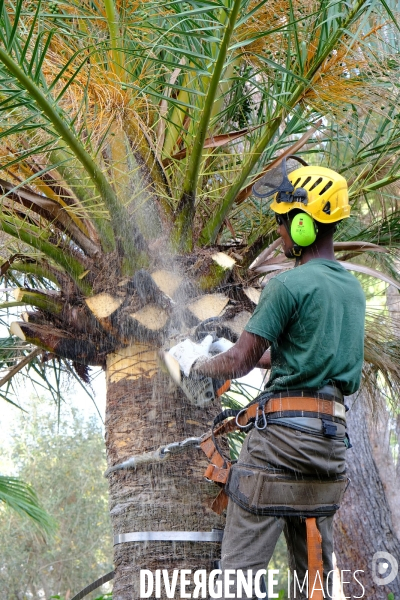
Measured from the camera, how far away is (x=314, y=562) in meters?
2.58

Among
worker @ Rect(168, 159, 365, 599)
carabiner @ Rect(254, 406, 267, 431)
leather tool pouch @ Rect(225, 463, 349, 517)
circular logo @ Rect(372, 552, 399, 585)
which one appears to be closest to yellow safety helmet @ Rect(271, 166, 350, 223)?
worker @ Rect(168, 159, 365, 599)

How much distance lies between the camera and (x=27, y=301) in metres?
3.56

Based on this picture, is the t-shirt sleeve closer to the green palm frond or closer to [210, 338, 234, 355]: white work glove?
[210, 338, 234, 355]: white work glove

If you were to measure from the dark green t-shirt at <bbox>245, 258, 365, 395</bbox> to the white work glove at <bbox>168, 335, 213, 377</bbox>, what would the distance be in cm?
32

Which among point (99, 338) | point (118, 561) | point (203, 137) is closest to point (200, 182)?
point (203, 137)

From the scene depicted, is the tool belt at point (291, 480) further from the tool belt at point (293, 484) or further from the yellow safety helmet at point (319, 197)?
the yellow safety helmet at point (319, 197)

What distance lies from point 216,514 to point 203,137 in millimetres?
1668

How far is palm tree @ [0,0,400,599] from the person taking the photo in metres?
3.00

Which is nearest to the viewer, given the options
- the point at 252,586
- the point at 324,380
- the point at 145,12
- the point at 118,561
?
the point at 252,586

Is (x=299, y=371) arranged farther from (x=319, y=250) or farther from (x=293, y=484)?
(x=319, y=250)

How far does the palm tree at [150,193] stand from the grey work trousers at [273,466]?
536mm

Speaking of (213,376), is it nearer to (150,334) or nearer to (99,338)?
(150,334)

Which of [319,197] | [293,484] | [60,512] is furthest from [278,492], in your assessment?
[60,512]

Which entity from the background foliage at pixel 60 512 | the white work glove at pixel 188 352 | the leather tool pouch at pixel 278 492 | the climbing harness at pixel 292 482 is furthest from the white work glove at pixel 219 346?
the background foliage at pixel 60 512
